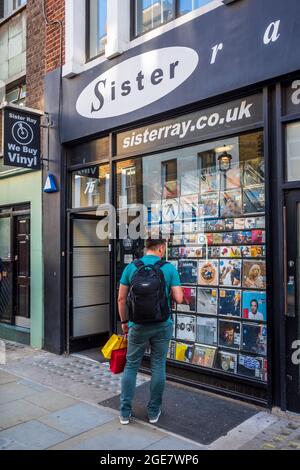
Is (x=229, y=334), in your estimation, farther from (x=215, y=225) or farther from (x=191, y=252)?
(x=215, y=225)

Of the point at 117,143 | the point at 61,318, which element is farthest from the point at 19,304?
the point at 117,143

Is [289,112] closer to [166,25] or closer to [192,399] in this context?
[166,25]

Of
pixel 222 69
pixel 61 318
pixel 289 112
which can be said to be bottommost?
pixel 61 318

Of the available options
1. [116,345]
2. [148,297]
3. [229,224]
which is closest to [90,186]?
[229,224]

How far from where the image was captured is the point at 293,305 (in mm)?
4492

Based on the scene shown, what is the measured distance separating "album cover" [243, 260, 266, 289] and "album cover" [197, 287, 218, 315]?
0.47m

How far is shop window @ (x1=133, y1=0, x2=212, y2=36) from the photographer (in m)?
5.82

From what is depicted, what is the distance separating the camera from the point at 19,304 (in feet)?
27.7

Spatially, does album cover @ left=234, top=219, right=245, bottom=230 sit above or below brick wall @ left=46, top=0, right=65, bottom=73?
below

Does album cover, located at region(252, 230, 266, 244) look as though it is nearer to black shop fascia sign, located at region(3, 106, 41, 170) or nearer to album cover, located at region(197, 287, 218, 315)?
album cover, located at region(197, 287, 218, 315)

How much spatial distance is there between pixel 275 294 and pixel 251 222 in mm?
915

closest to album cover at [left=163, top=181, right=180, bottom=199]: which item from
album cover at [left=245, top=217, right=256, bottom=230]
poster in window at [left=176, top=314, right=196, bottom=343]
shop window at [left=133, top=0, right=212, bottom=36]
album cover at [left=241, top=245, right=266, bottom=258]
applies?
album cover at [left=245, top=217, right=256, bottom=230]

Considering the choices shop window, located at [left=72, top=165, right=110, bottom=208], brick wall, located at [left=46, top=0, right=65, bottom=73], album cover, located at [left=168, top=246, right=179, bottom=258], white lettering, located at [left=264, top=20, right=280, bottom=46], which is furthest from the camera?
brick wall, located at [left=46, top=0, right=65, bottom=73]

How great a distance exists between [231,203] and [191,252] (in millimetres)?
856
